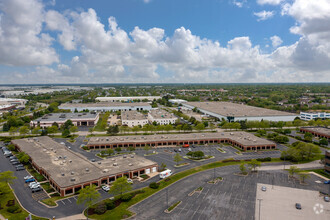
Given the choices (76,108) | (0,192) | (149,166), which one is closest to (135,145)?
(149,166)

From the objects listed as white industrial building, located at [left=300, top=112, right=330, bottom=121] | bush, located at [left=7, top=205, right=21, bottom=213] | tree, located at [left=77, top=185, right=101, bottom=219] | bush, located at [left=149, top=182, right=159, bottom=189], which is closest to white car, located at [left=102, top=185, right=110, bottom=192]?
tree, located at [left=77, top=185, right=101, bottom=219]

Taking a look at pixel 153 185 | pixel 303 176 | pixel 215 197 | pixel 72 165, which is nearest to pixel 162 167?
pixel 153 185

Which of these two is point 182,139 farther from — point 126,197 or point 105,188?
point 126,197

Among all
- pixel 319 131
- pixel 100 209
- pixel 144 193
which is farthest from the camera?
pixel 319 131

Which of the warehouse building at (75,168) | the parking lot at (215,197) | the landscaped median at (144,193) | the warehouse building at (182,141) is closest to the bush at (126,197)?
the landscaped median at (144,193)

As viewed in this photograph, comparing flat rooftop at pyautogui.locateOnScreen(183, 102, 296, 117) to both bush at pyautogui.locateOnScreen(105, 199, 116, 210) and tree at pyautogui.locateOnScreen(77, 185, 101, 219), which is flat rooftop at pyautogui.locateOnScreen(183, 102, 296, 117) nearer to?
bush at pyautogui.locateOnScreen(105, 199, 116, 210)

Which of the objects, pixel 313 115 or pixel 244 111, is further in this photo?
pixel 244 111

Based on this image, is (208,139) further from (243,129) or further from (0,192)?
(0,192)
